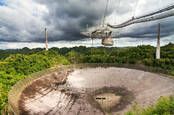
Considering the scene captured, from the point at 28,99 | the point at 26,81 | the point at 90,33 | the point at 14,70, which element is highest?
the point at 90,33

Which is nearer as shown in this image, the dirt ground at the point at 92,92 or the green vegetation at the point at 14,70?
the dirt ground at the point at 92,92

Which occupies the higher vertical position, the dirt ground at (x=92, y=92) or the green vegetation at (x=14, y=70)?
the dirt ground at (x=92, y=92)

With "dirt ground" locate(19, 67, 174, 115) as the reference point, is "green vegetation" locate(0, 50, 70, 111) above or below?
below

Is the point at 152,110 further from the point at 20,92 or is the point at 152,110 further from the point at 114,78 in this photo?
the point at 20,92

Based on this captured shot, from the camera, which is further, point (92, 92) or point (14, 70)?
point (14, 70)

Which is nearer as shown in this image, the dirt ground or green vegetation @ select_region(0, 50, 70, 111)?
the dirt ground

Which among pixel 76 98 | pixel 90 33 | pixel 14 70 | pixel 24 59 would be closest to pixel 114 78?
pixel 76 98

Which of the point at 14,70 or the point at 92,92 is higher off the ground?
the point at 92,92

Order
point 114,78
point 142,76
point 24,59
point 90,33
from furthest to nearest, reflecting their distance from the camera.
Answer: point 24,59 → point 90,33 → point 114,78 → point 142,76
